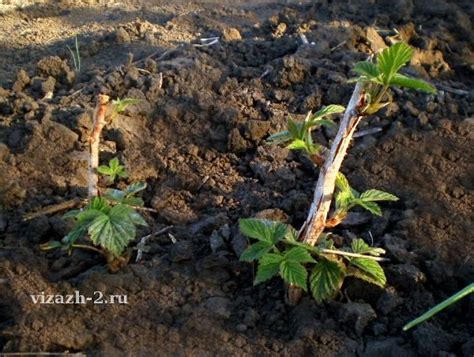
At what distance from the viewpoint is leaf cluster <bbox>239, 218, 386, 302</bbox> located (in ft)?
7.86

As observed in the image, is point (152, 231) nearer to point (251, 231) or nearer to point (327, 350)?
point (251, 231)

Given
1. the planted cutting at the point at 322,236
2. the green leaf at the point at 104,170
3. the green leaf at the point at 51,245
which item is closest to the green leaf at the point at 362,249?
the planted cutting at the point at 322,236

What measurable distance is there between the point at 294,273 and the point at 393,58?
0.82 metres

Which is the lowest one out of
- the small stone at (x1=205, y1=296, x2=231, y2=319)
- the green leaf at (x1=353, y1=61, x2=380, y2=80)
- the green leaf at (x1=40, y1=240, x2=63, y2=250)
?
the small stone at (x1=205, y1=296, x2=231, y2=319)

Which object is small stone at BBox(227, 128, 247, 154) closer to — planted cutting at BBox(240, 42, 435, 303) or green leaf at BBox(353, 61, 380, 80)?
planted cutting at BBox(240, 42, 435, 303)

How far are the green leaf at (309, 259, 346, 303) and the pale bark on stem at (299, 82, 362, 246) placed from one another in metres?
0.12

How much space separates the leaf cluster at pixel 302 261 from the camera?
239cm

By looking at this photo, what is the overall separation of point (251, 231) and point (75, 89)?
5.66 feet

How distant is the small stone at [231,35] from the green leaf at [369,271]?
2.17 m

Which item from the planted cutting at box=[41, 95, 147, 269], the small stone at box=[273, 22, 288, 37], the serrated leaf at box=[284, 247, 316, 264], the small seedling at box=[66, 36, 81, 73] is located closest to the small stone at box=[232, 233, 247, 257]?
the serrated leaf at box=[284, 247, 316, 264]

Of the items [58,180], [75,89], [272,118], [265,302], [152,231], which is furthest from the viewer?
[75,89]

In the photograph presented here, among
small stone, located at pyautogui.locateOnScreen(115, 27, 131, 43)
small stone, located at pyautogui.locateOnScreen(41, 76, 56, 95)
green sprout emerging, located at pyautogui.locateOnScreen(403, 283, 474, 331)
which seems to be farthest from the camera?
small stone, located at pyautogui.locateOnScreen(115, 27, 131, 43)

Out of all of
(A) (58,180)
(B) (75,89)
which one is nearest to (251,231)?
(A) (58,180)

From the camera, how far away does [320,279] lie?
247 cm
